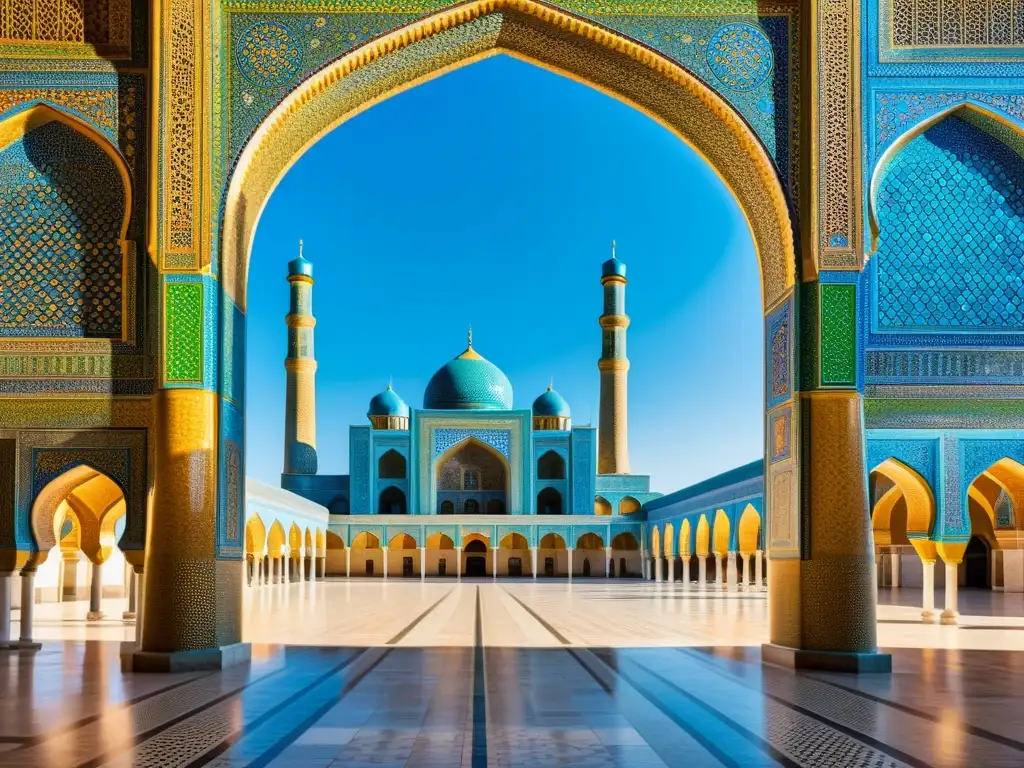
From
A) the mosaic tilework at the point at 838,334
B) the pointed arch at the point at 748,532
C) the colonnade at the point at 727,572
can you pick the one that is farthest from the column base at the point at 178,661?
the pointed arch at the point at 748,532

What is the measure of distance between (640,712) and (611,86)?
12.1 feet

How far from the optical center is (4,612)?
643cm

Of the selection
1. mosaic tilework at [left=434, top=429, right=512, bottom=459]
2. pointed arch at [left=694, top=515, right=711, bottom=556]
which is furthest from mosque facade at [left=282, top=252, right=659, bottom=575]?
pointed arch at [left=694, top=515, right=711, bottom=556]

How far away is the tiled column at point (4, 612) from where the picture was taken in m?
6.25

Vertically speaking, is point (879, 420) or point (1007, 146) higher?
point (1007, 146)

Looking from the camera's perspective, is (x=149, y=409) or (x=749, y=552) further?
(x=749, y=552)

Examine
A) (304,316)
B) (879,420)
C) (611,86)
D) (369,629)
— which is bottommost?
(369,629)

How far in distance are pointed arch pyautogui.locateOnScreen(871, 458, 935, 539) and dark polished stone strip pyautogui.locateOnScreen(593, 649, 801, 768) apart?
1730mm

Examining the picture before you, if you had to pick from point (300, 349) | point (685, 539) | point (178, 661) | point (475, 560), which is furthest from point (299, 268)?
point (178, 661)

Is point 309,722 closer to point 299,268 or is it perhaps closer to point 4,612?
point 4,612

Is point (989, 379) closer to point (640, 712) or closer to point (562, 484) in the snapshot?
point (640, 712)

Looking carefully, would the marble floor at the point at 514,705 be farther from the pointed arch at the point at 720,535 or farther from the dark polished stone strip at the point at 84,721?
the pointed arch at the point at 720,535

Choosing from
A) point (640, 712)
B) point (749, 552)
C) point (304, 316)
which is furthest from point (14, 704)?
point (304, 316)

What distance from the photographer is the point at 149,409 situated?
5684 millimetres
